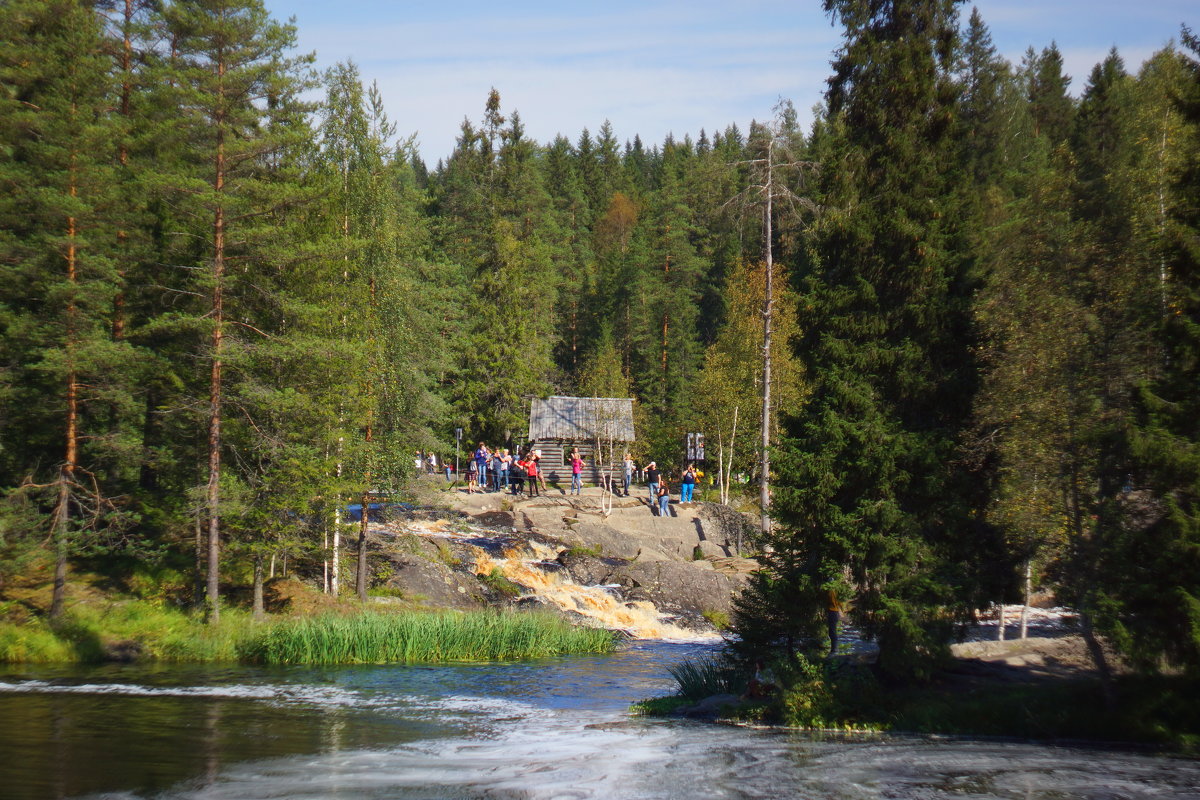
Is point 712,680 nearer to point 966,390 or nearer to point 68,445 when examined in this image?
point 966,390

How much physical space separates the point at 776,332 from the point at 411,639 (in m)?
27.6

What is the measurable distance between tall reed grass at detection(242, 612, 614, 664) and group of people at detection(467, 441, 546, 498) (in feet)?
62.7

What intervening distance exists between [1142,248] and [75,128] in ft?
87.7

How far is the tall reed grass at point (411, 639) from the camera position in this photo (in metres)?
27.2

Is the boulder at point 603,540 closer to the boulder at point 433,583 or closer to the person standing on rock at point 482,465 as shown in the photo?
the boulder at point 433,583

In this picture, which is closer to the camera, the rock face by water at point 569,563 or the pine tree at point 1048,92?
the rock face by water at point 569,563

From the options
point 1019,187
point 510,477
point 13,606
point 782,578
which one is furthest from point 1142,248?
point 510,477

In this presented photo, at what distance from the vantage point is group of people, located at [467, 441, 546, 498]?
49781 mm

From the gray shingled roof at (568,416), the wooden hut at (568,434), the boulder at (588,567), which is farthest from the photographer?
Result: the wooden hut at (568,434)

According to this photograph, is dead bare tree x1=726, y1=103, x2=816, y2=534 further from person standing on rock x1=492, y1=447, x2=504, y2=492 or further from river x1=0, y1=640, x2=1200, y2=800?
river x1=0, y1=640, x2=1200, y2=800

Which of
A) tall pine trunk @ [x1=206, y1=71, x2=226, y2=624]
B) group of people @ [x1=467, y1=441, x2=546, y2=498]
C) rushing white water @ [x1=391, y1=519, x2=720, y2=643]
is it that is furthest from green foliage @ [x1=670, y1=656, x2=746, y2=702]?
group of people @ [x1=467, y1=441, x2=546, y2=498]

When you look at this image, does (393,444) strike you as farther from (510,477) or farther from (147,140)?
(510,477)

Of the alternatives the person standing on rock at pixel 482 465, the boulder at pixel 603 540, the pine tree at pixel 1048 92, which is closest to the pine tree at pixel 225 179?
the boulder at pixel 603 540

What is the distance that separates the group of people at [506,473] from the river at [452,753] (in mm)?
25780
